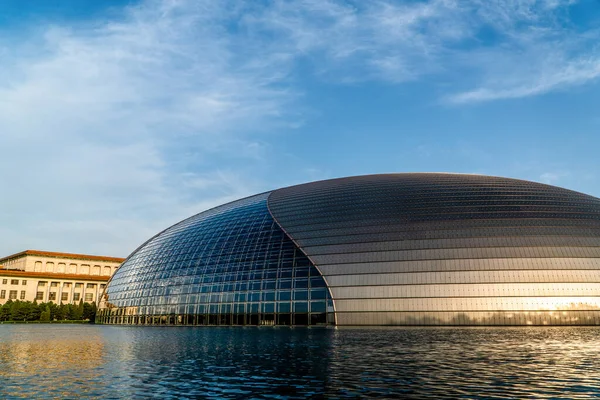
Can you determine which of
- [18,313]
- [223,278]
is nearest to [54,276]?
[18,313]

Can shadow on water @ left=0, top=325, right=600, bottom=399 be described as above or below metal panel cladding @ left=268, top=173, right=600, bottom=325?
below

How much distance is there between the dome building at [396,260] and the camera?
51.8 metres

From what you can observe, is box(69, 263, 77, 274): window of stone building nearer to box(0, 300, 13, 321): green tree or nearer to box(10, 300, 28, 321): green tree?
box(0, 300, 13, 321): green tree

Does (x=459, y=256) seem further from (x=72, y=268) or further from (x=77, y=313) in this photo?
(x=72, y=268)

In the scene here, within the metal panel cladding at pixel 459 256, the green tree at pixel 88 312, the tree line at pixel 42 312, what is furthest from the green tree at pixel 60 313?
the metal panel cladding at pixel 459 256

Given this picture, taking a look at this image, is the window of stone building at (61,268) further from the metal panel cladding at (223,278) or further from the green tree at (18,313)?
the metal panel cladding at (223,278)

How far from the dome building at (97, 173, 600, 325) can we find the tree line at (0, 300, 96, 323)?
3687 cm

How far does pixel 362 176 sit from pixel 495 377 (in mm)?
62671

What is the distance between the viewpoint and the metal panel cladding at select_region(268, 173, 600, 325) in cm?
5131

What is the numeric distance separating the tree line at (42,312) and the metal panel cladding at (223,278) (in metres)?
22.7

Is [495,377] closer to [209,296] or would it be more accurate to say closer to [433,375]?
[433,375]

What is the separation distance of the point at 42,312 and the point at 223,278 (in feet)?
194

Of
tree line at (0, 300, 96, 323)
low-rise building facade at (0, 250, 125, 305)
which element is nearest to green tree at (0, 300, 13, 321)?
tree line at (0, 300, 96, 323)

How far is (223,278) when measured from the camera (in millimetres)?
63656
